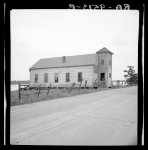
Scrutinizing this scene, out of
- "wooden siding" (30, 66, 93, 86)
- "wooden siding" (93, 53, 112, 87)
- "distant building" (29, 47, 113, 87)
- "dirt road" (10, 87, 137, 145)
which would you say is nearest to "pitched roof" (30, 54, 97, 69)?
"distant building" (29, 47, 113, 87)

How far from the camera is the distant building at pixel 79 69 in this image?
26219mm

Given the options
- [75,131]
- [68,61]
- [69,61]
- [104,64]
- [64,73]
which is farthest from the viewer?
[68,61]

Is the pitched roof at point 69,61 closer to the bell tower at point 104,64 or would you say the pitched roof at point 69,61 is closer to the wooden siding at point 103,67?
the bell tower at point 104,64

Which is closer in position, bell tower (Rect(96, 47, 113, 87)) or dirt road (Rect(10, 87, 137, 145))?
dirt road (Rect(10, 87, 137, 145))

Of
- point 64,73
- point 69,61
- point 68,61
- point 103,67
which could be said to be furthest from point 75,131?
point 68,61

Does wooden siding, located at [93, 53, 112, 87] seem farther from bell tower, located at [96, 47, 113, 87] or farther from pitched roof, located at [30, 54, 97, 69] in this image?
pitched roof, located at [30, 54, 97, 69]

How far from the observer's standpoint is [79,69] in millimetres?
26875

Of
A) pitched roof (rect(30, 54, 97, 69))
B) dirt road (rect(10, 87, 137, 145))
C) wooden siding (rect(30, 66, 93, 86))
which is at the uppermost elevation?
pitched roof (rect(30, 54, 97, 69))

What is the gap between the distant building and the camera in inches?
1032

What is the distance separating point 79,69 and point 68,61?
2.86 metres

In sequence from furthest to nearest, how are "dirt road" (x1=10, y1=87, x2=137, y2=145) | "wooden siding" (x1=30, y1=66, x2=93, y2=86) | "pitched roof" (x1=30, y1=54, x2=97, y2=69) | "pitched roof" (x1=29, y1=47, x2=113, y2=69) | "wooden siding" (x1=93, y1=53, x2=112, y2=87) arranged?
"pitched roof" (x1=30, y1=54, x2=97, y2=69) < "pitched roof" (x1=29, y1=47, x2=113, y2=69) < "wooden siding" (x1=93, y1=53, x2=112, y2=87) < "wooden siding" (x1=30, y1=66, x2=93, y2=86) < "dirt road" (x1=10, y1=87, x2=137, y2=145)

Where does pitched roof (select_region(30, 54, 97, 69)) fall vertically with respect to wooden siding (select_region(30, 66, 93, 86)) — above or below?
above

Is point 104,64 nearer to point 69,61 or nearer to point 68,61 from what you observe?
point 69,61
